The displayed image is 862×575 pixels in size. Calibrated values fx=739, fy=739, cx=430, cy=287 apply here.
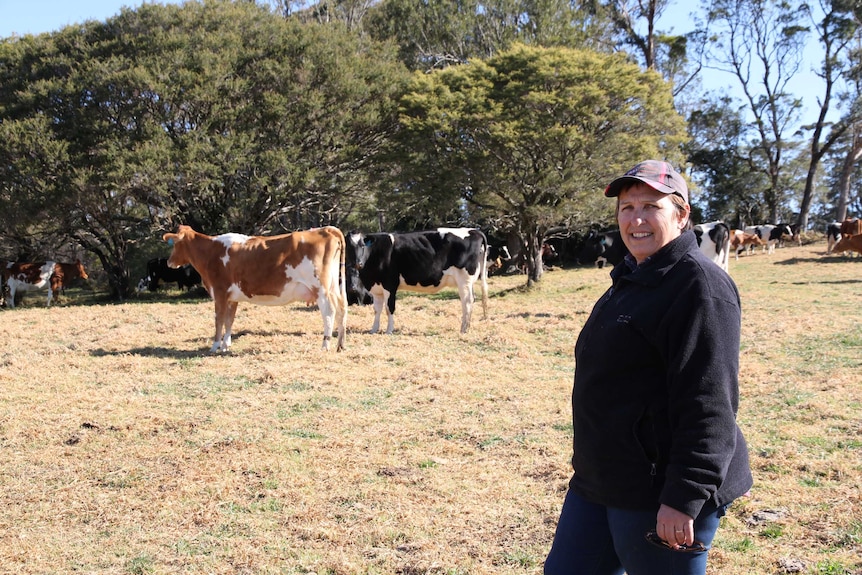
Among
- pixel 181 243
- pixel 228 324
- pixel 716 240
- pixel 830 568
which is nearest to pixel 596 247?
pixel 716 240

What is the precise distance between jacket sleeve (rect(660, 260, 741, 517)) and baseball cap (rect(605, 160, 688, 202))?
0.33m

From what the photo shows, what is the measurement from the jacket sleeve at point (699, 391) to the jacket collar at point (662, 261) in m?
0.10

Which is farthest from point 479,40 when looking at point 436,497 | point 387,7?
point 436,497

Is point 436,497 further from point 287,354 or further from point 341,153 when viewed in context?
point 341,153

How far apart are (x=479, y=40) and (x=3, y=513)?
3020 centimetres

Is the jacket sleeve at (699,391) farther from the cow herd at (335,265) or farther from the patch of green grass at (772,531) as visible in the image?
the cow herd at (335,265)

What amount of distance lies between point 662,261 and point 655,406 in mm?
443

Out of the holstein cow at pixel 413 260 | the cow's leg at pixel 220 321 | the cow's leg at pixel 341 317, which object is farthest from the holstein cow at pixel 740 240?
the cow's leg at pixel 220 321

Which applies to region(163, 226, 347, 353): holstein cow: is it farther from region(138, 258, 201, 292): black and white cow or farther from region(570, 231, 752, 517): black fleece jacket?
region(138, 258, 201, 292): black and white cow

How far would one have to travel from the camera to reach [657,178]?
7.70 ft

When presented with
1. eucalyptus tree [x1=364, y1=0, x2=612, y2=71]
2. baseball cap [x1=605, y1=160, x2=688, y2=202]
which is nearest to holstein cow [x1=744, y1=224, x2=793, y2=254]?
eucalyptus tree [x1=364, y1=0, x2=612, y2=71]

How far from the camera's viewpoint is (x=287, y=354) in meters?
9.80

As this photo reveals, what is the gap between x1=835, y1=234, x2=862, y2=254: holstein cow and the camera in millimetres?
22562

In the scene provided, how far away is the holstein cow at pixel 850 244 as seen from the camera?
2256 cm
